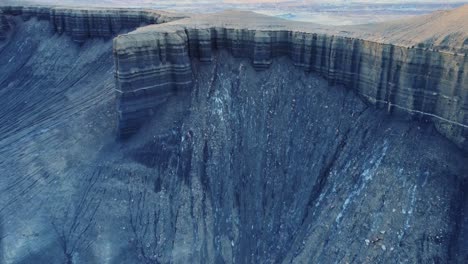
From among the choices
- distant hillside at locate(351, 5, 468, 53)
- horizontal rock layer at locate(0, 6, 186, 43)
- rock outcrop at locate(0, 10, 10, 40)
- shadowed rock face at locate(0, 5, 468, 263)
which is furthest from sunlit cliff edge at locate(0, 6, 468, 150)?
rock outcrop at locate(0, 10, 10, 40)

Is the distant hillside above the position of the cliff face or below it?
above

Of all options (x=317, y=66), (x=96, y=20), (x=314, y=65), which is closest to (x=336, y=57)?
(x=317, y=66)

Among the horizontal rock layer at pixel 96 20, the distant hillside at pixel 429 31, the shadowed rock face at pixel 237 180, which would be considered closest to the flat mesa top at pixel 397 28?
the distant hillside at pixel 429 31

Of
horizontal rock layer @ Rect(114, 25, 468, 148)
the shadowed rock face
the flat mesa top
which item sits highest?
the flat mesa top

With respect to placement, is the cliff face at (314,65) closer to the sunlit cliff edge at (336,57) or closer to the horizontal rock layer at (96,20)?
the sunlit cliff edge at (336,57)

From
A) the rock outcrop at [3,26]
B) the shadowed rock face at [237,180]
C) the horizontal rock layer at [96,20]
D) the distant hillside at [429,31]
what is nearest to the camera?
the shadowed rock face at [237,180]

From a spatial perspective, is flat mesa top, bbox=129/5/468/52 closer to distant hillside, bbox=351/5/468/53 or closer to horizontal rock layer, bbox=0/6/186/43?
distant hillside, bbox=351/5/468/53

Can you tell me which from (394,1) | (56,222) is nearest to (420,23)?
(56,222)
